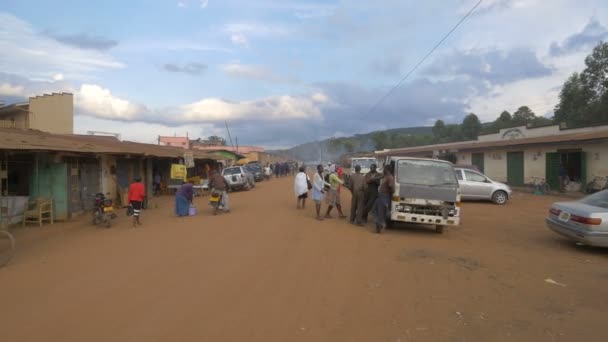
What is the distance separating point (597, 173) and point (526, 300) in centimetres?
1994

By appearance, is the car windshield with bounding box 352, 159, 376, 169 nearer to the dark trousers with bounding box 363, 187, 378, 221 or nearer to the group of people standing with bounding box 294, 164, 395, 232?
the group of people standing with bounding box 294, 164, 395, 232

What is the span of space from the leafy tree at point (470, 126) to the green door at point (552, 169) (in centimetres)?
5611

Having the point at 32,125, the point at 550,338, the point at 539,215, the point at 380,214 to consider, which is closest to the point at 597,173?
the point at 539,215

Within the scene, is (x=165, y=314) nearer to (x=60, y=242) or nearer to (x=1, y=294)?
(x=1, y=294)

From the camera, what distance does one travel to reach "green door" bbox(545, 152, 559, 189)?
965 inches

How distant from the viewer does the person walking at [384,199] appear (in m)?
11.0

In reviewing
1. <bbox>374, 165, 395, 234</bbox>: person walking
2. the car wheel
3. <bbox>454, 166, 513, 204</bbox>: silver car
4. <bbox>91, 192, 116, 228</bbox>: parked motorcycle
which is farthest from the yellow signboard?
the car wheel

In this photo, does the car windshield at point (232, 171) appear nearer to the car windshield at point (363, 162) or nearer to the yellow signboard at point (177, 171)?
the yellow signboard at point (177, 171)

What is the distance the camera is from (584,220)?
28.8ft

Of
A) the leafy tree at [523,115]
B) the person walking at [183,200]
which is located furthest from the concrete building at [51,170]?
the leafy tree at [523,115]

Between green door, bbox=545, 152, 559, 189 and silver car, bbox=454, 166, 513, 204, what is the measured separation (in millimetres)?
7395

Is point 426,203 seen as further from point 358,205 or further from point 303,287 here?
point 303,287

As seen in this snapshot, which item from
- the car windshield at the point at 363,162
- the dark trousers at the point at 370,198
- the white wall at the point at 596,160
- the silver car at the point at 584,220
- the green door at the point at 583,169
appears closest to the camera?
the silver car at the point at 584,220

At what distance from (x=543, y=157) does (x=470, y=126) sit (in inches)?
2254
